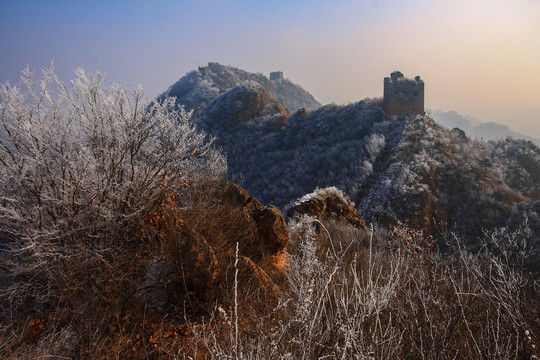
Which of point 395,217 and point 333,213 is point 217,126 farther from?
point 333,213

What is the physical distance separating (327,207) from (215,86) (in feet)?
146

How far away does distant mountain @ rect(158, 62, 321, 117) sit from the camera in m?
44.0

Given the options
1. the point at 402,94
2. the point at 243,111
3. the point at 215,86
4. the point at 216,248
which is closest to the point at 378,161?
the point at 402,94

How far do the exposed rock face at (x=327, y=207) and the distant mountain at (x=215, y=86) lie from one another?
30264 mm

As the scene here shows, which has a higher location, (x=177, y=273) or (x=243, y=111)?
(x=243, y=111)

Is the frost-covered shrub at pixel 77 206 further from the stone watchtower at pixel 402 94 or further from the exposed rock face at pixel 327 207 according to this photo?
the stone watchtower at pixel 402 94

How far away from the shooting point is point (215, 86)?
1925 inches

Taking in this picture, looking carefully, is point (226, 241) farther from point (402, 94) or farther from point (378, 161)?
point (402, 94)

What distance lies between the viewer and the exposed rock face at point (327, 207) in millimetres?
8617

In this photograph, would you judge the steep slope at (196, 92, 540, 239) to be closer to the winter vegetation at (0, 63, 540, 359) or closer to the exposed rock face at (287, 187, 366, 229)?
the exposed rock face at (287, 187, 366, 229)

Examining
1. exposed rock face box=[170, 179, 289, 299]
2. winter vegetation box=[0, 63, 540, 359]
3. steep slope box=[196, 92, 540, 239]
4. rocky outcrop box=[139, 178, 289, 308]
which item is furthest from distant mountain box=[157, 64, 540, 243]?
winter vegetation box=[0, 63, 540, 359]

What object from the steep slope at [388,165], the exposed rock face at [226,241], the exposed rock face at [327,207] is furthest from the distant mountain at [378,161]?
the exposed rock face at [226,241]

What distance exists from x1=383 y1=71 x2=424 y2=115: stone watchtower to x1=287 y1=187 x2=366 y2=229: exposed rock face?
811 inches

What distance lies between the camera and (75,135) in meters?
3.93
